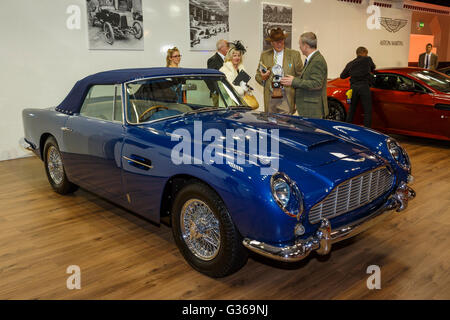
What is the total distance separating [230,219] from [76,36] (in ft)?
18.9

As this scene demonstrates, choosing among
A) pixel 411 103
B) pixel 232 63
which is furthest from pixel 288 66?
pixel 411 103

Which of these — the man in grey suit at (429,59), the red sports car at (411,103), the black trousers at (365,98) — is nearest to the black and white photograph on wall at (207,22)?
the black trousers at (365,98)

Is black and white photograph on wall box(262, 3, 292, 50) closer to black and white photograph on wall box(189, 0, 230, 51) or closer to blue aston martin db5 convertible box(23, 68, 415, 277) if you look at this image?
black and white photograph on wall box(189, 0, 230, 51)

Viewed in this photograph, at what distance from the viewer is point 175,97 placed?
3760 millimetres

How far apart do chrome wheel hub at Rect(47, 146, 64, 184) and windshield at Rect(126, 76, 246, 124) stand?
155 centimetres

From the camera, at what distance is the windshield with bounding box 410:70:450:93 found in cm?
677

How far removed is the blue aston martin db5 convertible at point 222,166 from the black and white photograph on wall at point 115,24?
3.44 metres

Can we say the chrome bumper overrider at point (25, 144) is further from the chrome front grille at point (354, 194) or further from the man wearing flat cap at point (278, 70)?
the chrome front grille at point (354, 194)

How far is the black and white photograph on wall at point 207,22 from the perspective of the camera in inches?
338

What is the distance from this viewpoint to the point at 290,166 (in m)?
2.54

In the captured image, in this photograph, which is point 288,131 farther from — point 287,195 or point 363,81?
point 363,81
